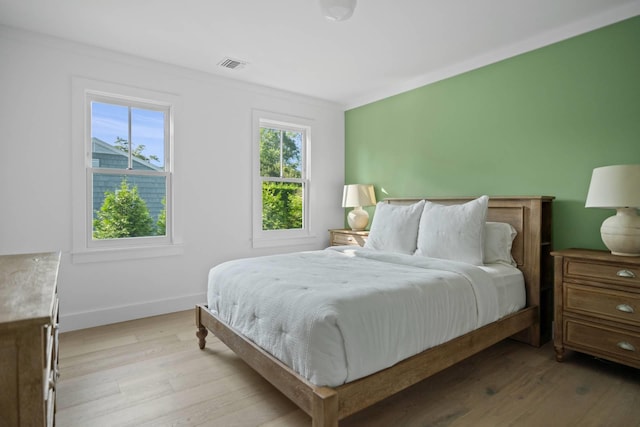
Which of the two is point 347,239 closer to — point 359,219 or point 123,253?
point 359,219

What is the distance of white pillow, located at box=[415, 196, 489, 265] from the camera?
2734 mm

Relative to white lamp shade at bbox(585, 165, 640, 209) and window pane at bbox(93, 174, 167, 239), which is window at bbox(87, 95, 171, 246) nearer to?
window pane at bbox(93, 174, 167, 239)

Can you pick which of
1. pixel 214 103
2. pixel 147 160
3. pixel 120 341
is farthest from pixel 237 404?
pixel 214 103

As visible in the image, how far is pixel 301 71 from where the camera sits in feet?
12.1

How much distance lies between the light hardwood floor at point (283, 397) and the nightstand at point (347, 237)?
1819 mm

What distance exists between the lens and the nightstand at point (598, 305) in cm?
214

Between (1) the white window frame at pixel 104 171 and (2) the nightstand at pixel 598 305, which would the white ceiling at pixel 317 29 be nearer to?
(1) the white window frame at pixel 104 171

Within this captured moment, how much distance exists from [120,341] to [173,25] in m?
2.58

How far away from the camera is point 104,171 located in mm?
3260

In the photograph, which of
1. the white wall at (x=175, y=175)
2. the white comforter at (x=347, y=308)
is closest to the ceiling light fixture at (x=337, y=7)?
the white comforter at (x=347, y=308)

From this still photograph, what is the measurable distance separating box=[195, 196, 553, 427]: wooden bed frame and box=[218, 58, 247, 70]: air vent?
2.30 metres

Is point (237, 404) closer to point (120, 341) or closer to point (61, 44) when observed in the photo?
point (120, 341)

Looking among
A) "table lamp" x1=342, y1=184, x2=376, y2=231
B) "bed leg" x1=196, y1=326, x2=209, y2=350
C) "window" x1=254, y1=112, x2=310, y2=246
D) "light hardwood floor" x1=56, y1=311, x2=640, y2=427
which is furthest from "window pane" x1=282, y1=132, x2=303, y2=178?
"light hardwood floor" x1=56, y1=311, x2=640, y2=427

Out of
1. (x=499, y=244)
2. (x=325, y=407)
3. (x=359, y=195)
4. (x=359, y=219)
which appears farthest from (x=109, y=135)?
(x=499, y=244)
